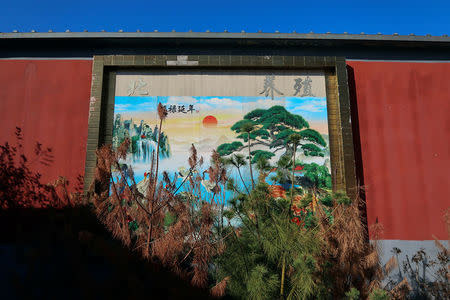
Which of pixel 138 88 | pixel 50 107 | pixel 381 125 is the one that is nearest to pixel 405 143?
pixel 381 125

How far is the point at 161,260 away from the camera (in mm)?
3322

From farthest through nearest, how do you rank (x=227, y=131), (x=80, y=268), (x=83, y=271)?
(x=227, y=131) → (x=80, y=268) → (x=83, y=271)

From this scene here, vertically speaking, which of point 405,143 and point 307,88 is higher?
point 307,88

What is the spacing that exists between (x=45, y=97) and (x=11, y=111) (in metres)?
0.61

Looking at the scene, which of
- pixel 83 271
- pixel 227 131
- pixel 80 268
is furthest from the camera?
pixel 227 131

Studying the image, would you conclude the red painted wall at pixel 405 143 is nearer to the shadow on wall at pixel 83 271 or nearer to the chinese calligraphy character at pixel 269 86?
the chinese calligraphy character at pixel 269 86

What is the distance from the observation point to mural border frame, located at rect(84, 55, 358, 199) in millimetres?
6086

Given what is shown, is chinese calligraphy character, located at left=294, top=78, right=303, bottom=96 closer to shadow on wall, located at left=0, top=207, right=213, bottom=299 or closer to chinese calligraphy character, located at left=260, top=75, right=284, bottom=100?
chinese calligraphy character, located at left=260, top=75, right=284, bottom=100

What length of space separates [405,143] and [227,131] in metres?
3.07

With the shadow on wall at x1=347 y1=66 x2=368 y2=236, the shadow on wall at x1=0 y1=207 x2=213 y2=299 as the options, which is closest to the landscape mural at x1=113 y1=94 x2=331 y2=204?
the shadow on wall at x1=347 y1=66 x2=368 y2=236

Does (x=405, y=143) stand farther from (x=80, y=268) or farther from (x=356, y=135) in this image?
(x=80, y=268)

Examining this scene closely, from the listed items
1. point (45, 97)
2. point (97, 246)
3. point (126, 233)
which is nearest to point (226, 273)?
point (126, 233)

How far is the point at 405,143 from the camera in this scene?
626 centimetres

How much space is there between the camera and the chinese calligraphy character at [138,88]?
6328mm
